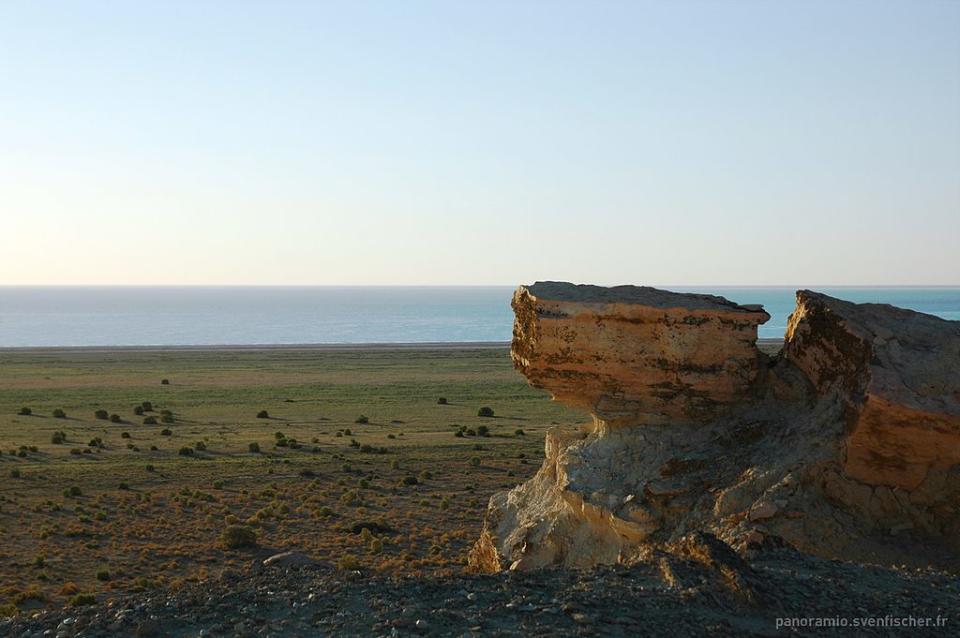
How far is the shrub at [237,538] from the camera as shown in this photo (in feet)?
79.8

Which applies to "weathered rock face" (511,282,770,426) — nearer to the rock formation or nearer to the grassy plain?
the rock formation

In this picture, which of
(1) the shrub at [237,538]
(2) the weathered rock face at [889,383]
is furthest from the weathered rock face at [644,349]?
(1) the shrub at [237,538]

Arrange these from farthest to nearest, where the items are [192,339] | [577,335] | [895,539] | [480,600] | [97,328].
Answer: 1. [97,328]
2. [192,339]
3. [577,335]
4. [895,539]
5. [480,600]

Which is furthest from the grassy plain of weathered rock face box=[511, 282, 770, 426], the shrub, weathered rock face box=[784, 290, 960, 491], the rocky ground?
the rocky ground

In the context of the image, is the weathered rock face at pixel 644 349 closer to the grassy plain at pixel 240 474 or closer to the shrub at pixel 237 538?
the grassy plain at pixel 240 474

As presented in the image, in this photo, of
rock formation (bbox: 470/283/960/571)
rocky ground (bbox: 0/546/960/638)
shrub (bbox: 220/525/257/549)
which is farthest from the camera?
shrub (bbox: 220/525/257/549)

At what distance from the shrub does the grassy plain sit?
224 mm

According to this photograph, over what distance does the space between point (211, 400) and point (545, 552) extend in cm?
4929

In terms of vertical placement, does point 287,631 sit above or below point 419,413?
above

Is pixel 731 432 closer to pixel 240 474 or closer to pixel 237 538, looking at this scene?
pixel 237 538

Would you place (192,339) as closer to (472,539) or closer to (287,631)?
(472,539)

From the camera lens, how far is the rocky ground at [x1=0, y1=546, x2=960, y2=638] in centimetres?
928

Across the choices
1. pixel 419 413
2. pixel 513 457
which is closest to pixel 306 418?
pixel 419 413

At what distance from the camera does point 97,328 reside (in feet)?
632
